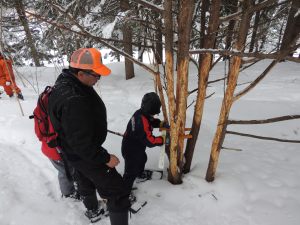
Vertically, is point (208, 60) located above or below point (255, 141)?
above

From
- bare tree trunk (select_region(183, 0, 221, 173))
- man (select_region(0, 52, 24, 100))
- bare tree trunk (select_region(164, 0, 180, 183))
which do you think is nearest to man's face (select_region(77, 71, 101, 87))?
bare tree trunk (select_region(164, 0, 180, 183))

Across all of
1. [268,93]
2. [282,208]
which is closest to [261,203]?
[282,208]

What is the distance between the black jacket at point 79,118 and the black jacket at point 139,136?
3.10ft

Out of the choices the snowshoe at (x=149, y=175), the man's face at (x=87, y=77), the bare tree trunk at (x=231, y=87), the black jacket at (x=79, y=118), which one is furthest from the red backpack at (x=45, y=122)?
the bare tree trunk at (x=231, y=87)

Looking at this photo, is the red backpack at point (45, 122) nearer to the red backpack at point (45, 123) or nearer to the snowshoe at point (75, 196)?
the red backpack at point (45, 123)

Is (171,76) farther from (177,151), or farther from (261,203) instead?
(261,203)

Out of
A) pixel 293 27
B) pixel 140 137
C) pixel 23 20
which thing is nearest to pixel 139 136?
pixel 140 137

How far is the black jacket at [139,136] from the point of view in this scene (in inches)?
131

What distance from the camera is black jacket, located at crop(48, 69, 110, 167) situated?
2134 millimetres

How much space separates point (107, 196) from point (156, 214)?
847 mm

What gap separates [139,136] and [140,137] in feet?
0.07

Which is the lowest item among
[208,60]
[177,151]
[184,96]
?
[177,151]

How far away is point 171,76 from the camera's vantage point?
2.90 metres

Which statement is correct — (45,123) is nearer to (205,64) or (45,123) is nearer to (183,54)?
(183,54)
